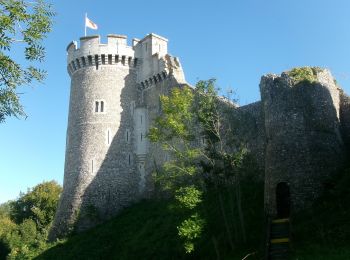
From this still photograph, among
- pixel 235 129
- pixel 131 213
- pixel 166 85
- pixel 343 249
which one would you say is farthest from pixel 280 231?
pixel 166 85

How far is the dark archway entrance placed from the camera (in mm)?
19719

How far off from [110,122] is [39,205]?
1734 centimetres

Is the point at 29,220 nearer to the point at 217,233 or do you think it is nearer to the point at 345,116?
the point at 217,233

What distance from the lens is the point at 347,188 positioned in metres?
18.0

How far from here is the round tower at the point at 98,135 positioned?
109 ft

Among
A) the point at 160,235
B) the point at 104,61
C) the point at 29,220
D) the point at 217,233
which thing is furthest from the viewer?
the point at 29,220

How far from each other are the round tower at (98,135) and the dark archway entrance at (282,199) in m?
16.1

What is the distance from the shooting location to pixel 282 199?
2012cm

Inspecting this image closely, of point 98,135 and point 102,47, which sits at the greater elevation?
point 102,47

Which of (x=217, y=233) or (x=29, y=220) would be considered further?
(x=29, y=220)

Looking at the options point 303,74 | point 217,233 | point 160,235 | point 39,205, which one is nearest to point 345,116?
point 303,74

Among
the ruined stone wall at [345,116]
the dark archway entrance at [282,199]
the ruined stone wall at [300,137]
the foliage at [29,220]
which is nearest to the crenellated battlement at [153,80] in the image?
the ruined stone wall at [300,137]

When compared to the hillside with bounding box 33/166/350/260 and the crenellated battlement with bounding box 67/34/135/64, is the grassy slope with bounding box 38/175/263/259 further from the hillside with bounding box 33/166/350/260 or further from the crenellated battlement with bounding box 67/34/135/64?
the crenellated battlement with bounding box 67/34/135/64

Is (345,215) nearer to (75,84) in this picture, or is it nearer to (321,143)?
(321,143)
